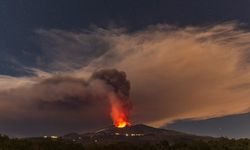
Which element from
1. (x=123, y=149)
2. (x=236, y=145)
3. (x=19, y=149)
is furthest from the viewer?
(x=123, y=149)

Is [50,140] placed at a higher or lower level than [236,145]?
higher

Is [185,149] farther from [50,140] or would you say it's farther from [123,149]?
[50,140]

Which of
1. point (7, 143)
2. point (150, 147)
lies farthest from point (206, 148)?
point (7, 143)

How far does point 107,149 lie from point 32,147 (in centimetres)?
3935

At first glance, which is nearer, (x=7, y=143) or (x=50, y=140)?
(x=7, y=143)

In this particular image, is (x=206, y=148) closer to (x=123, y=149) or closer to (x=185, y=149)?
(x=185, y=149)

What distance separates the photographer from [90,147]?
18262 centimetres

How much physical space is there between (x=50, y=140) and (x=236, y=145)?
3139 inches

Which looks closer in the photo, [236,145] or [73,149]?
[236,145]

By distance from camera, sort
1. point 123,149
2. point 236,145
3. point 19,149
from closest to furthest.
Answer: point 19,149, point 236,145, point 123,149

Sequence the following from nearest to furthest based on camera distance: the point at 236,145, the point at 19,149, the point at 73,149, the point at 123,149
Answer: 1. the point at 19,149
2. the point at 236,145
3. the point at 73,149
4. the point at 123,149

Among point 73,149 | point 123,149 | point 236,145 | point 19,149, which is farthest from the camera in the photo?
point 123,149

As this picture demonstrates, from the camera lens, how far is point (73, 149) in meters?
173

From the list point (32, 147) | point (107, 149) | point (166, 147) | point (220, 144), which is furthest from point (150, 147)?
point (32, 147)
